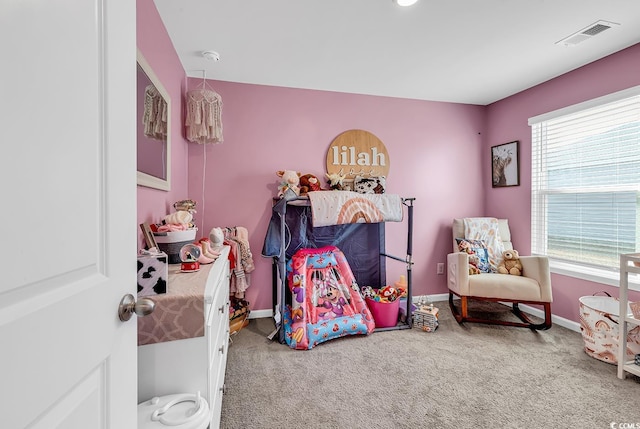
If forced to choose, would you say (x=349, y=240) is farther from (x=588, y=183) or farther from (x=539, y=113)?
(x=539, y=113)

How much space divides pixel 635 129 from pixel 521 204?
3.71 feet

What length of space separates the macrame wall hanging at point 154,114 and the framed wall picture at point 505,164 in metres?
3.58

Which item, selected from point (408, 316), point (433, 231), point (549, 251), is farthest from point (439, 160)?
point (408, 316)

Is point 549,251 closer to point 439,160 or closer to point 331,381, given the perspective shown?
point 439,160

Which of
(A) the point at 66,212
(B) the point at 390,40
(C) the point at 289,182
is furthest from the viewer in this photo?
(C) the point at 289,182

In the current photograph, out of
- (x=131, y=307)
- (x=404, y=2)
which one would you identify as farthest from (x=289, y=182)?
(x=131, y=307)

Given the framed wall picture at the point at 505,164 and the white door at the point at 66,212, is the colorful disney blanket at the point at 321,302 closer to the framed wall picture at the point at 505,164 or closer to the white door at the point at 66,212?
the white door at the point at 66,212

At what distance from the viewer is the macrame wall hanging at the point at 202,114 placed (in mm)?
2574

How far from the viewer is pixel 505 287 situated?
2.73 m

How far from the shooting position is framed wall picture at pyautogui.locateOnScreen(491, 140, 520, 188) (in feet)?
10.9

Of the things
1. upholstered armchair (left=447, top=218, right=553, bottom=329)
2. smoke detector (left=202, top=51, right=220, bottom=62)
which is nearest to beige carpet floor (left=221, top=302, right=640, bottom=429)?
upholstered armchair (left=447, top=218, right=553, bottom=329)

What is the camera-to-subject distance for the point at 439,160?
11.8 ft

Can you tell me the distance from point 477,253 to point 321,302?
1.78 m

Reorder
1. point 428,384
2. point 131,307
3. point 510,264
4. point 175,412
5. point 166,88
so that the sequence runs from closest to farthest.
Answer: point 131,307 < point 175,412 < point 428,384 < point 166,88 < point 510,264
